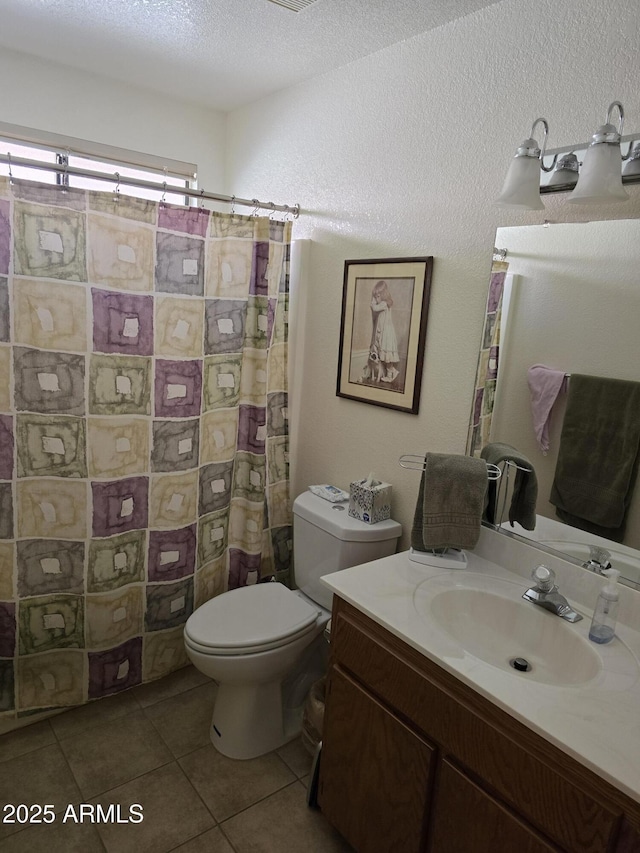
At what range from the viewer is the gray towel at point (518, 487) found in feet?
5.39

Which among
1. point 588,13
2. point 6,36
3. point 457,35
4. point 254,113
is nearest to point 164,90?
point 254,113

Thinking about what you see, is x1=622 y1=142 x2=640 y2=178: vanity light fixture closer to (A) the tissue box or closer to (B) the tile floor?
(A) the tissue box

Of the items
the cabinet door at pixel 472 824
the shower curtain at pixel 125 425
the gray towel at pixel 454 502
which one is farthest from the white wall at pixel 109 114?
the cabinet door at pixel 472 824

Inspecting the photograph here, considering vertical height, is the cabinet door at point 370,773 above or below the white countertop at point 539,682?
below

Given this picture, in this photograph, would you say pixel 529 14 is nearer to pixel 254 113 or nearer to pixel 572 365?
pixel 572 365

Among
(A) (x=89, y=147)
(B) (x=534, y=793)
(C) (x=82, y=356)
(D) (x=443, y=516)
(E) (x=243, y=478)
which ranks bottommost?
(B) (x=534, y=793)

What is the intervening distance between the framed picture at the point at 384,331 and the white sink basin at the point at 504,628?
0.66 m

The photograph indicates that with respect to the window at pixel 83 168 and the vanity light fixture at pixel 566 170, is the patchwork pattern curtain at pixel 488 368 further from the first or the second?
the window at pixel 83 168

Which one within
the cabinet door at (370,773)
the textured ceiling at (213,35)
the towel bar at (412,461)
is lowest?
the cabinet door at (370,773)

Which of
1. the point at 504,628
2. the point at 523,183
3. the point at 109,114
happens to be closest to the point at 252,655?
the point at 504,628

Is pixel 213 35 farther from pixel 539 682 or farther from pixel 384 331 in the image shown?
pixel 539 682

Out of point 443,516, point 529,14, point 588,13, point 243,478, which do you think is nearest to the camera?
point 588,13

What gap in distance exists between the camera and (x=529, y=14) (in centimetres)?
151

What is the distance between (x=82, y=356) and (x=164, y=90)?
1.44m
